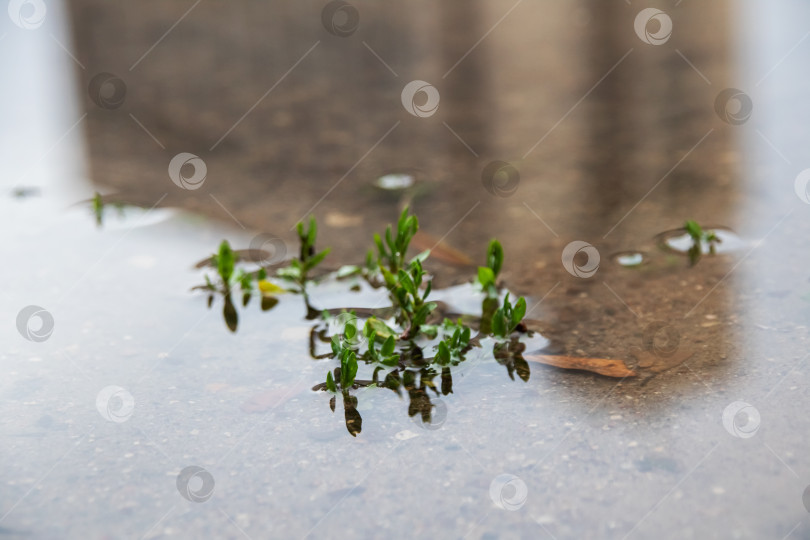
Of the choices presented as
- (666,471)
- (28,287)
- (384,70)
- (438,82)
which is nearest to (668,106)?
(438,82)

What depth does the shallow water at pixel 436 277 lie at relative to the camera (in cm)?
176

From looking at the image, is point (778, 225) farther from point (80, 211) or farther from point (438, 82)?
point (80, 211)

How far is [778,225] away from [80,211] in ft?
8.92

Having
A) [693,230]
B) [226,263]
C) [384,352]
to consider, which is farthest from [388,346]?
[693,230]

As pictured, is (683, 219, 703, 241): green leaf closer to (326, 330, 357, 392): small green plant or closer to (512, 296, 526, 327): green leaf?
(512, 296, 526, 327): green leaf

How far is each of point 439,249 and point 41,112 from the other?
2686 millimetres

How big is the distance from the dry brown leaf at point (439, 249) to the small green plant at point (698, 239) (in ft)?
2.49

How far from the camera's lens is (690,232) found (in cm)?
278

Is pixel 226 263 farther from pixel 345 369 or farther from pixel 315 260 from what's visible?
pixel 345 369

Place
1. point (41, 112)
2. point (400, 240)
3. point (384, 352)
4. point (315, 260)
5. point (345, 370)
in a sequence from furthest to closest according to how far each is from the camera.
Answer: point (41, 112), point (315, 260), point (400, 240), point (384, 352), point (345, 370)

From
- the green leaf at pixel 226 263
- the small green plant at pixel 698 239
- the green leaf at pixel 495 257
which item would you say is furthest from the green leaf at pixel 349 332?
the small green plant at pixel 698 239

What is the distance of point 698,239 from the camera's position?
2.79 metres

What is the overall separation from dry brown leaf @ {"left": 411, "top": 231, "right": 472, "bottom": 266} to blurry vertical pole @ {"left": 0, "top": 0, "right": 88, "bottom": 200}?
1551mm

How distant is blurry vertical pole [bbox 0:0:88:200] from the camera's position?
3676 millimetres
